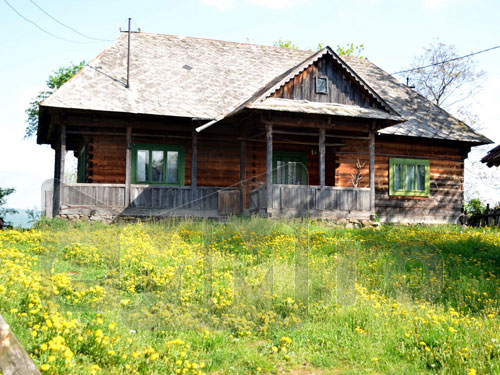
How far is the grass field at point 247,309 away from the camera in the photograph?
5.41m

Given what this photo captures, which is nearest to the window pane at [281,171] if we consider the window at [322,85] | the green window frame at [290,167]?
the green window frame at [290,167]

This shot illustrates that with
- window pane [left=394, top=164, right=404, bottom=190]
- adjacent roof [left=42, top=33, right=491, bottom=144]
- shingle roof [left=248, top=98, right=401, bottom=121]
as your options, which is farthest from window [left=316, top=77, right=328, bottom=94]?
window pane [left=394, top=164, right=404, bottom=190]

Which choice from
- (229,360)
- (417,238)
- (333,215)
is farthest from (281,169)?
(229,360)

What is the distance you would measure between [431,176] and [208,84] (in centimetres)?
1064

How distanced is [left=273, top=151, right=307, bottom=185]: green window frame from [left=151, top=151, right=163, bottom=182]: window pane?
4.69m

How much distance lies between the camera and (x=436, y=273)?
9.97 meters

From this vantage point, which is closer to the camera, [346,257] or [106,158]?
[346,257]

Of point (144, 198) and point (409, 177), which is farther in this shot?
point (409, 177)

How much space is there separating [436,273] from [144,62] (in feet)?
50.7

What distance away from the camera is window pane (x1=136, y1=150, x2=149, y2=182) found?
19.4 m

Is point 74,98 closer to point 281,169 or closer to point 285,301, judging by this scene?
point 281,169

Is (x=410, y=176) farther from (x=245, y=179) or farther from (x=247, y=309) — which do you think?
(x=247, y=309)

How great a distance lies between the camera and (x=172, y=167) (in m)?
19.9

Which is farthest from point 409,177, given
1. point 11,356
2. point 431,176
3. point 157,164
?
point 11,356
